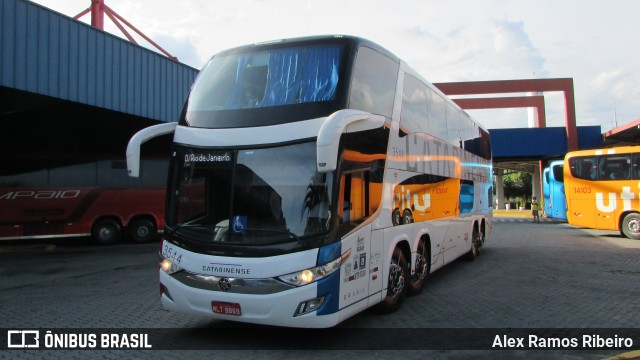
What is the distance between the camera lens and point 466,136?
37.4ft

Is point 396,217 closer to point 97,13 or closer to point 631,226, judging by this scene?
point 97,13

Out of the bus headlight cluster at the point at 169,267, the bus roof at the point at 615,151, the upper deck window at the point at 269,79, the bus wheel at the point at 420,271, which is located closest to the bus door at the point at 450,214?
the bus wheel at the point at 420,271

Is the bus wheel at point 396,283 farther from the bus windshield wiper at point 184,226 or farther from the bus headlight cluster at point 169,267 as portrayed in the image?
the bus headlight cluster at point 169,267

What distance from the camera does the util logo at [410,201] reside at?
6890mm

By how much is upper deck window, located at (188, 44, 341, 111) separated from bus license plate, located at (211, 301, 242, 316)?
7.25 feet

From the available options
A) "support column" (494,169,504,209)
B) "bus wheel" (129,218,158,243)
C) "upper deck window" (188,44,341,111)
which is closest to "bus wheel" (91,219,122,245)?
"bus wheel" (129,218,158,243)

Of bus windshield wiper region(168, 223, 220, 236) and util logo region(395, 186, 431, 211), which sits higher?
util logo region(395, 186, 431, 211)

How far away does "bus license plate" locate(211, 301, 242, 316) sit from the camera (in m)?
4.96

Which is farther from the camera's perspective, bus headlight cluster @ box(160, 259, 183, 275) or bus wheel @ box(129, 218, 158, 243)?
bus wheel @ box(129, 218, 158, 243)

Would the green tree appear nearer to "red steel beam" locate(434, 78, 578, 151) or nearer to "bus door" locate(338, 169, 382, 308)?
"red steel beam" locate(434, 78, 578, 151)

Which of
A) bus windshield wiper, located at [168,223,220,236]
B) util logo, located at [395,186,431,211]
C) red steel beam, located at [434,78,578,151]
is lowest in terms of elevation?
bus windshield wiper, located at [168,223,220,236]

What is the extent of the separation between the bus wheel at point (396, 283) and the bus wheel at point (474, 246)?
5.32 metres

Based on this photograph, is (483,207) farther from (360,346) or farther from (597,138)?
(597,138)

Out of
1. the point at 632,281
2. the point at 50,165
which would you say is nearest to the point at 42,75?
the point at 50,165
